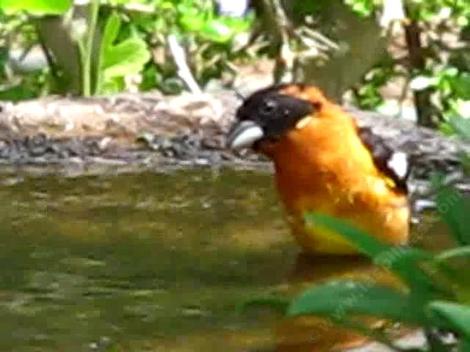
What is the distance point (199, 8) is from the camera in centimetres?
530

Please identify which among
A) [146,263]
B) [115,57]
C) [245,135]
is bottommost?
[115,57]

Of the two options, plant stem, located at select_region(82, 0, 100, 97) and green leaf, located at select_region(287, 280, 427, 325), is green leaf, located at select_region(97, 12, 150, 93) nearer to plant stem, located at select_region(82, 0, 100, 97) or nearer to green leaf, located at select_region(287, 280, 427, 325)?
plant stem, located at select_region(82, 0, 100, 97)

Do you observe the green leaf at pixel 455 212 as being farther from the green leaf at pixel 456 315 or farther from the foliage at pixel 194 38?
the foliage at pixel 194 38

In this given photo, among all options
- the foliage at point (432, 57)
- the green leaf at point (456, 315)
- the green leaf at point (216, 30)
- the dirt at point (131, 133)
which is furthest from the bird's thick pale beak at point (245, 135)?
the foliage at point (432, 57)

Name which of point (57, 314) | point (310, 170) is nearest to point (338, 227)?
point (57, 314)

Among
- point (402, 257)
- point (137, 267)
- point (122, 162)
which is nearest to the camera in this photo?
point (402, 257)

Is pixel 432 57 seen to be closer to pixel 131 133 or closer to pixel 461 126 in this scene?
pixel 131 133

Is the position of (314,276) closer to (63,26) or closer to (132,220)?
(132,220)

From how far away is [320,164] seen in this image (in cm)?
304

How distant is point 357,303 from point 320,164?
135 cm

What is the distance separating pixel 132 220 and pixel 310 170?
362mm

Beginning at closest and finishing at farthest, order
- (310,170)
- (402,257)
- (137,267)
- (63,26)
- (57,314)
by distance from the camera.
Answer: (402,257)
(57,314)
(137,267)
(310,170)
(63,26)

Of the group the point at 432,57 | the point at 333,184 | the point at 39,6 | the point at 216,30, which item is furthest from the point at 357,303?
the point at 432,57

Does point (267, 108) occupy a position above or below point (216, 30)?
above
